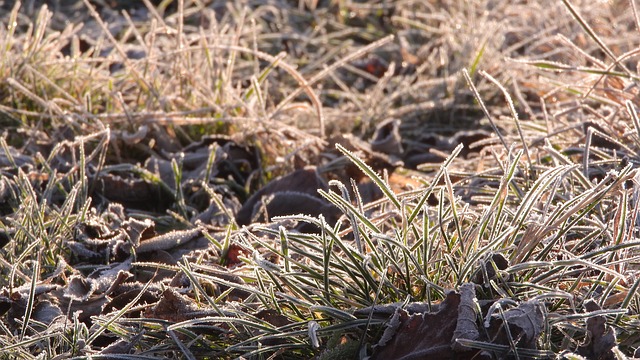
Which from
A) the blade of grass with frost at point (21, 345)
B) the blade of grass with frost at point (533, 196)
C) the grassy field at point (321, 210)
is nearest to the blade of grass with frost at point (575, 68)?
the grassy field at point (321, 210)

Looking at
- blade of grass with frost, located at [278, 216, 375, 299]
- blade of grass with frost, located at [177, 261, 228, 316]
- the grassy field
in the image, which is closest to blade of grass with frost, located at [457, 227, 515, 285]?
the grassy field

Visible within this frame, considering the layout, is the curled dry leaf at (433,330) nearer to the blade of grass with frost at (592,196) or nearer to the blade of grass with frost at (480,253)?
the blade of grass with frost at (480,253)

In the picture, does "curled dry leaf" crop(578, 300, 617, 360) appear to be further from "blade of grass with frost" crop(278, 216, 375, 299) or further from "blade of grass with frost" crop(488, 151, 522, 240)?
"blade of grass with frost" crop(278, 216, 375, 299)

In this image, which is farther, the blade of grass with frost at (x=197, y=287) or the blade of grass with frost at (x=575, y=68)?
the blade of grass with frost at (x=575, y=68)

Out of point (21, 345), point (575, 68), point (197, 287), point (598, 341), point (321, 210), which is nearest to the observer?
point (598, 341)

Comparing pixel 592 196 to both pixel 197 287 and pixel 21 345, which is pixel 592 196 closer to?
pixel 197 287

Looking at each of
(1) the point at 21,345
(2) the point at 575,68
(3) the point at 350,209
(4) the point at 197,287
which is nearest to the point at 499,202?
(3) the point at 350,209

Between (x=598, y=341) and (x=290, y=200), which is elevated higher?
(x=598, y=341)

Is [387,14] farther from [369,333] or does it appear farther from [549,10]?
[369,333]

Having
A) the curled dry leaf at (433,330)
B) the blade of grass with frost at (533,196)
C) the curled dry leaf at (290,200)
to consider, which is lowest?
the curled dry leaf at (290,200)

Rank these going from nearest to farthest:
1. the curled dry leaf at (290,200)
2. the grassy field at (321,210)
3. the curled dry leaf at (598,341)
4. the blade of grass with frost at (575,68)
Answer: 1. the curled dry leaf at (598,341)
2. the grassy field at (321,210)
3. the blade of grass with frost at (575,68)
4. the curled dry leaf at (290,200)
